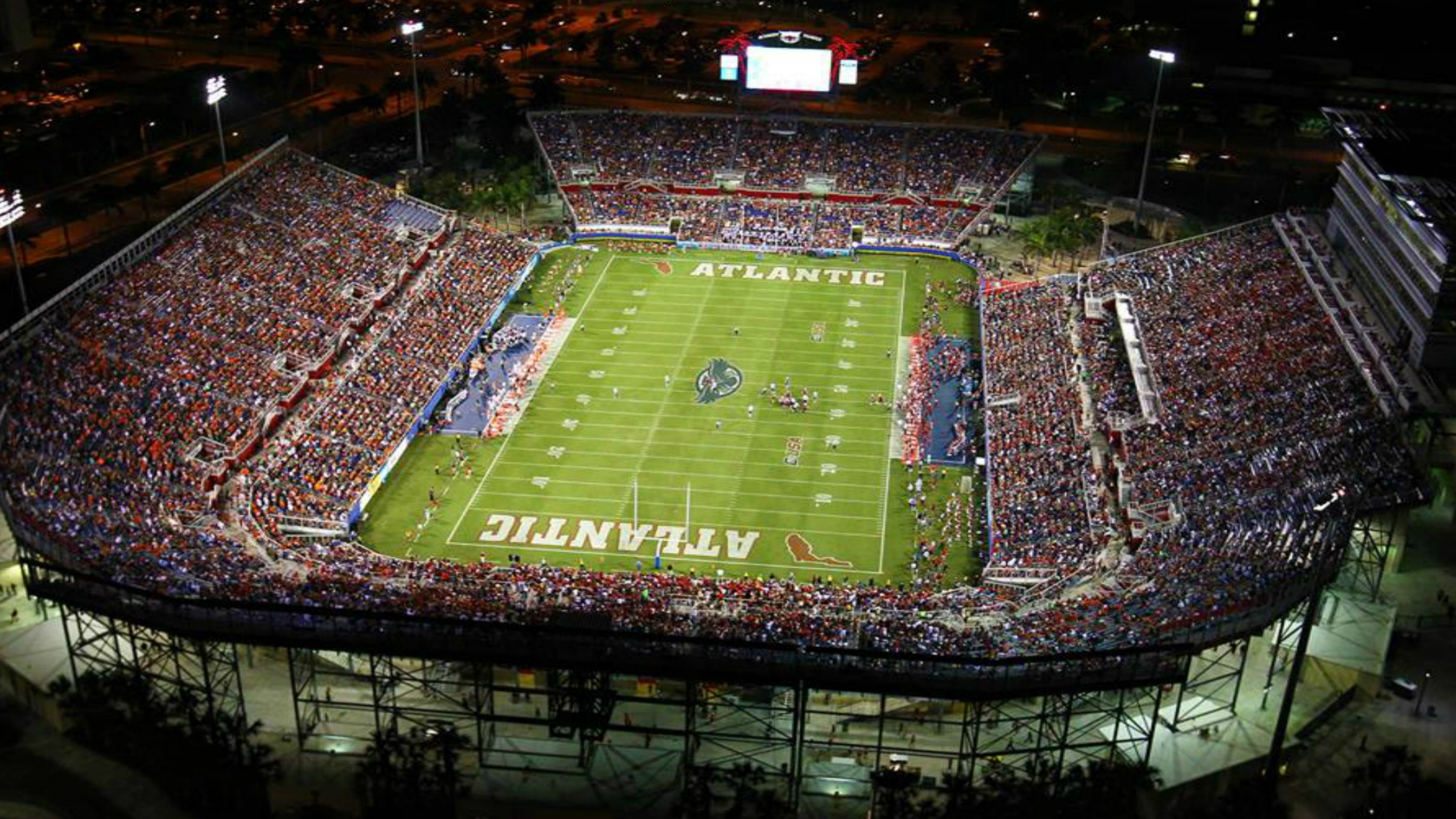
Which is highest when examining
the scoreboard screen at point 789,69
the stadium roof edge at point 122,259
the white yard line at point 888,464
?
the scoreboard screen at point 789,69

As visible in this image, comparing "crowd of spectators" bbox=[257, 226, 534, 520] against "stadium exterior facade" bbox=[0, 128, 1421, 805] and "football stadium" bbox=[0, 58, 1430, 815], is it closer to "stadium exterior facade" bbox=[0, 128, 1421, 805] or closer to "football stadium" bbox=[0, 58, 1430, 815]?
"football stadium" bbox=[0, 58, 1430, 815]

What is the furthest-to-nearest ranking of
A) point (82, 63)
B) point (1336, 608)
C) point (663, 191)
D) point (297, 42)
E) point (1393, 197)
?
point (297, 42), point (82, 63), point (663, 191), point (1393, 197), point (1336, 608)

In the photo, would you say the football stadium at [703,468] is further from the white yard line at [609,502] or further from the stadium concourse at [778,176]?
the stadium concourse at [778,176]

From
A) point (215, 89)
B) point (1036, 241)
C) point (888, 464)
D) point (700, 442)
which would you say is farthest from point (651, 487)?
point (215, 89)

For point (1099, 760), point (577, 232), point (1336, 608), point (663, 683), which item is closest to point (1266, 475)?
point (1336, 608)

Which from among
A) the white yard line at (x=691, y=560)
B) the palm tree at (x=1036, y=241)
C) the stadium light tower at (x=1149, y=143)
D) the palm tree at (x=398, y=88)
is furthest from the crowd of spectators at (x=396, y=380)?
the stadium light tower at (x=1149, y=143)

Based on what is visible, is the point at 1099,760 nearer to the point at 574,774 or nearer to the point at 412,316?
the point at 574,774

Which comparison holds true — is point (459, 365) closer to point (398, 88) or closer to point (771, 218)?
point (771, 218)
